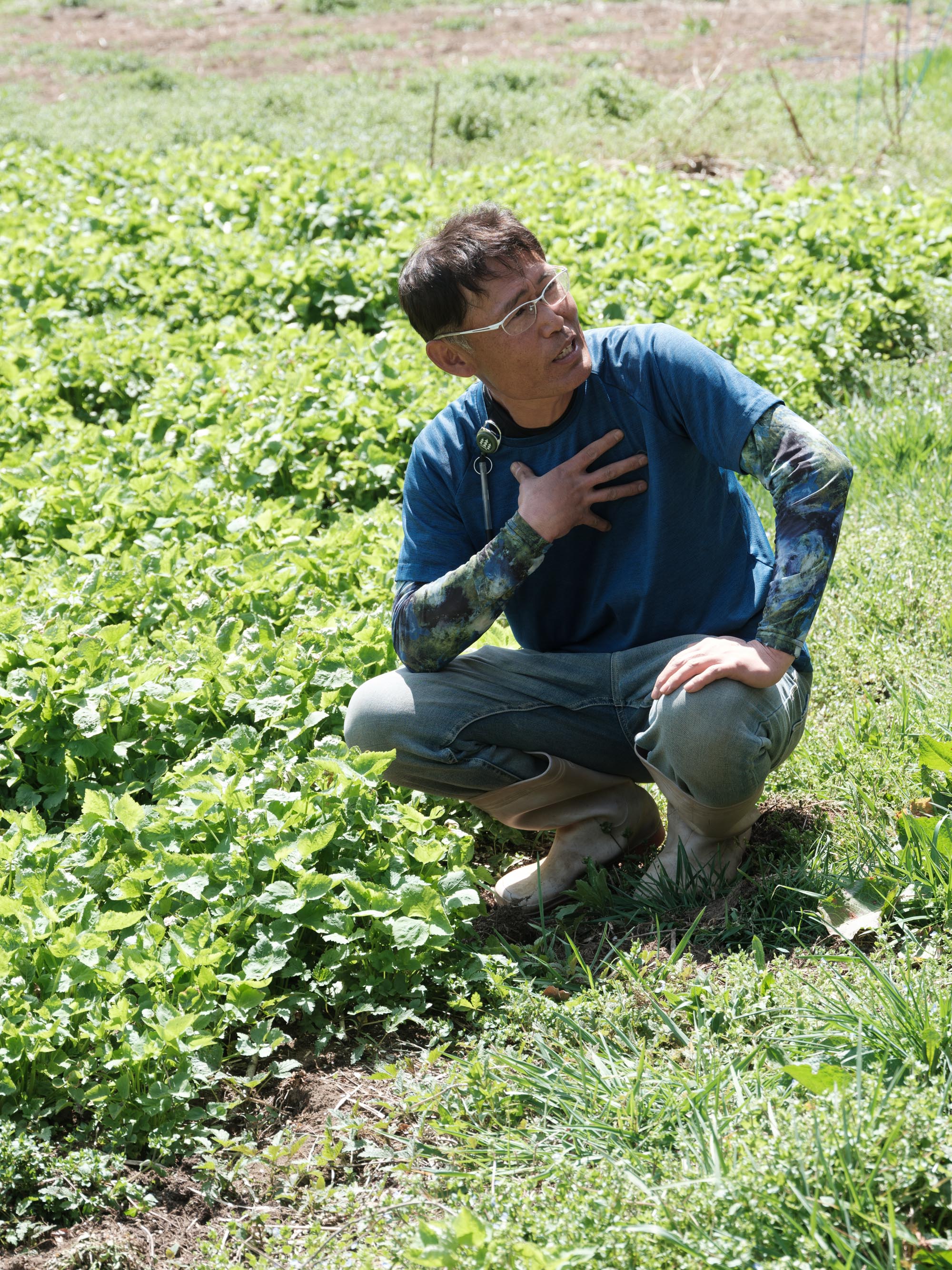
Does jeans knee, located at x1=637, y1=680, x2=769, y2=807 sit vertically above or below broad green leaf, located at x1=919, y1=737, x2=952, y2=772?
above

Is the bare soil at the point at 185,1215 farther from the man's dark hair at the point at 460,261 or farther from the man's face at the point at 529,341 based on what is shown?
the man's dark hair at the point at 460,261

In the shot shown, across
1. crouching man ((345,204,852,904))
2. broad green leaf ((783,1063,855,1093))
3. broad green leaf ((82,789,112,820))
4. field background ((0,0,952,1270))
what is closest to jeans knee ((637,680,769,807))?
crouching man ((345,204,852,904))

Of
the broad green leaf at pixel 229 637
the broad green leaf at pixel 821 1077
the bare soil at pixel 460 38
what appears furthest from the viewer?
the bare soil at pixel 460 38

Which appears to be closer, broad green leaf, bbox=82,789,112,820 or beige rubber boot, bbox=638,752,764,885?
beige rubber boot, bbox=638,752,764,885

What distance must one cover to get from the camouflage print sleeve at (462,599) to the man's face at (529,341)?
11.4 inches

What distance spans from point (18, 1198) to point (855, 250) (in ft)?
17.2

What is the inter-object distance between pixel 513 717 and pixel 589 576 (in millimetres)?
365

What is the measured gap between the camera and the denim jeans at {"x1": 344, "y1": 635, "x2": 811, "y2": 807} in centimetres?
279

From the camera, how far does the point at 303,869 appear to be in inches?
104

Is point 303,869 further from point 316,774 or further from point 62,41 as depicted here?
point 62,41

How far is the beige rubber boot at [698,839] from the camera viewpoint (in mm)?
2664

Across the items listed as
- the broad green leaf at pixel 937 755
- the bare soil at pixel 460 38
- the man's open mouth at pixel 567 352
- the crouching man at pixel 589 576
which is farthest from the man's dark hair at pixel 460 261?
the bare soil at pixel 460 38

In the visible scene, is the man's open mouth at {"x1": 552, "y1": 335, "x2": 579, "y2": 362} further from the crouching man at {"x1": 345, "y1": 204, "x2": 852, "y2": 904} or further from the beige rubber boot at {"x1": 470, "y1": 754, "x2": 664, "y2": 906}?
the beige rubber boot at {"x1": 470, "y1": 754, "x2": 664, "y2": 906}

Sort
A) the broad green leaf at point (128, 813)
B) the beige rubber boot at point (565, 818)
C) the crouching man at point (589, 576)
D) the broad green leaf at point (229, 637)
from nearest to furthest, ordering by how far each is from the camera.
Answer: the crouching man at point (589, 576)
the broad green leaf at point (128, 813)
the beige rubber boot at point (565, 818)
the broad green leaf at point (229, 637)
